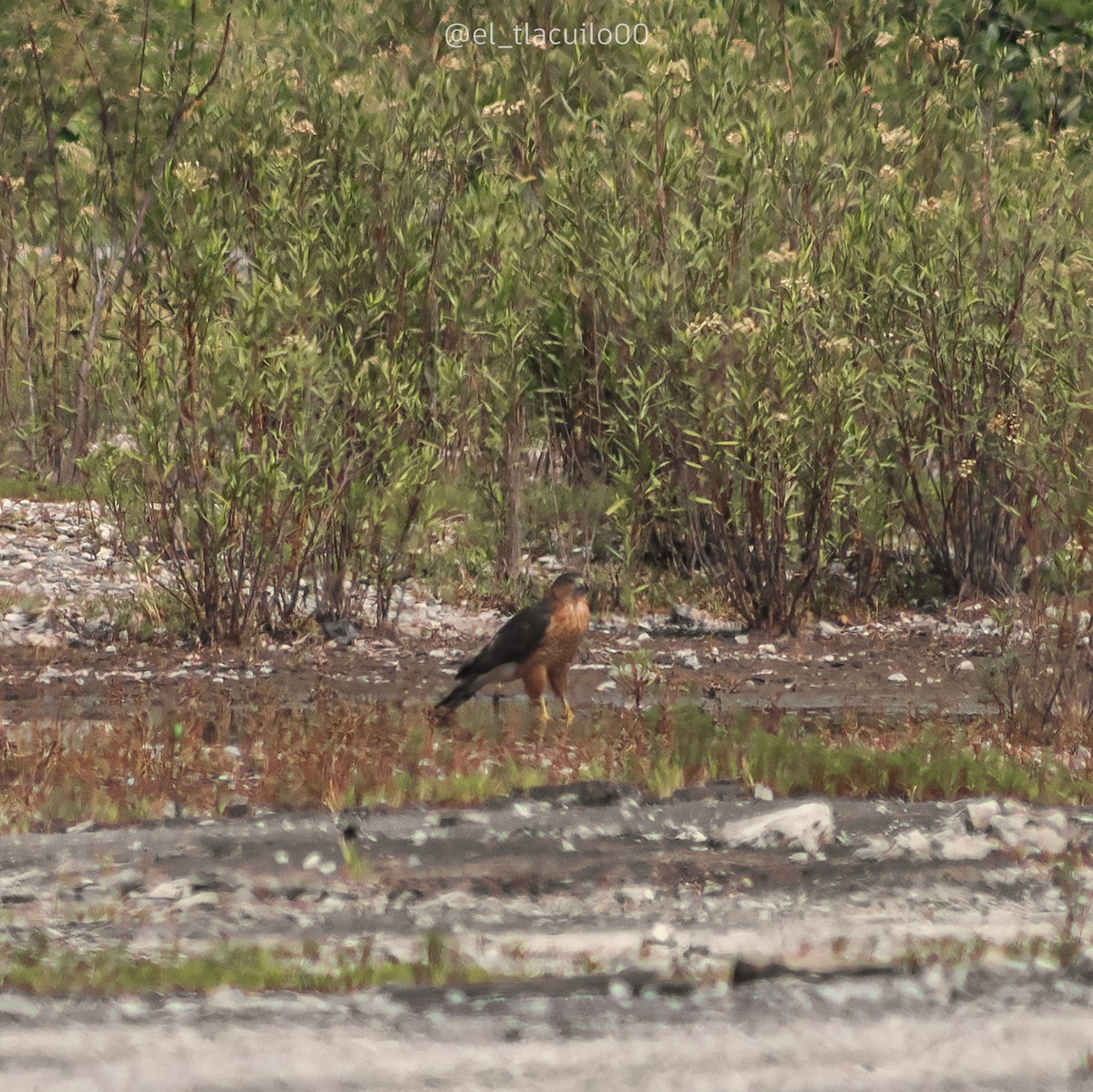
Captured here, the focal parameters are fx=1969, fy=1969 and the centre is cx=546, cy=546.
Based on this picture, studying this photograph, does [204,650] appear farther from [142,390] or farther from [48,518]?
[48,518]

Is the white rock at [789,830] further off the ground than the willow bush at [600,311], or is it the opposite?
the willow bush at [600,311]

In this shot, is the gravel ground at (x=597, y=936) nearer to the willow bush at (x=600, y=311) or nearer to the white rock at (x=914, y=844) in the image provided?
the white rock at (x=914, y=844)

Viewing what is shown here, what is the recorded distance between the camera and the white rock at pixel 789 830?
668 cm

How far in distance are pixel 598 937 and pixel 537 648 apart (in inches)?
144

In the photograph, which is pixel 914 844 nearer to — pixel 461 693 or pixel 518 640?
pixel 518 640

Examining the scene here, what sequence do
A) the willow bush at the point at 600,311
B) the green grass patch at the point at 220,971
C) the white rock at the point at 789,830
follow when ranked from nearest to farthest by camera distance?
1. the green grass patch at the point at 220,971
2. the white rock at the point at 789,830
3. the willow bush at the point at 600,311

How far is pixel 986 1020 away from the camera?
15.1 ft

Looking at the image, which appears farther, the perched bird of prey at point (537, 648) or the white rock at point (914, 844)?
the perched bird of prey at point (537, 648)

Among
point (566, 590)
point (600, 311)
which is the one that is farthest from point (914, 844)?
point (600, 311)

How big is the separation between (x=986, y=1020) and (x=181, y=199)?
7073mm

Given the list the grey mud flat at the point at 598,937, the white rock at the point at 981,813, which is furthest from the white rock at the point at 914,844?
the white rock at the point at 981,813

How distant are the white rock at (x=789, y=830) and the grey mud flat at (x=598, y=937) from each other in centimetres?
1

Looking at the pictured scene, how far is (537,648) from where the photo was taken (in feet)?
29.9

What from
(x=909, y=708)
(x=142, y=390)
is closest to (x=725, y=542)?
(x=909, y=708)
